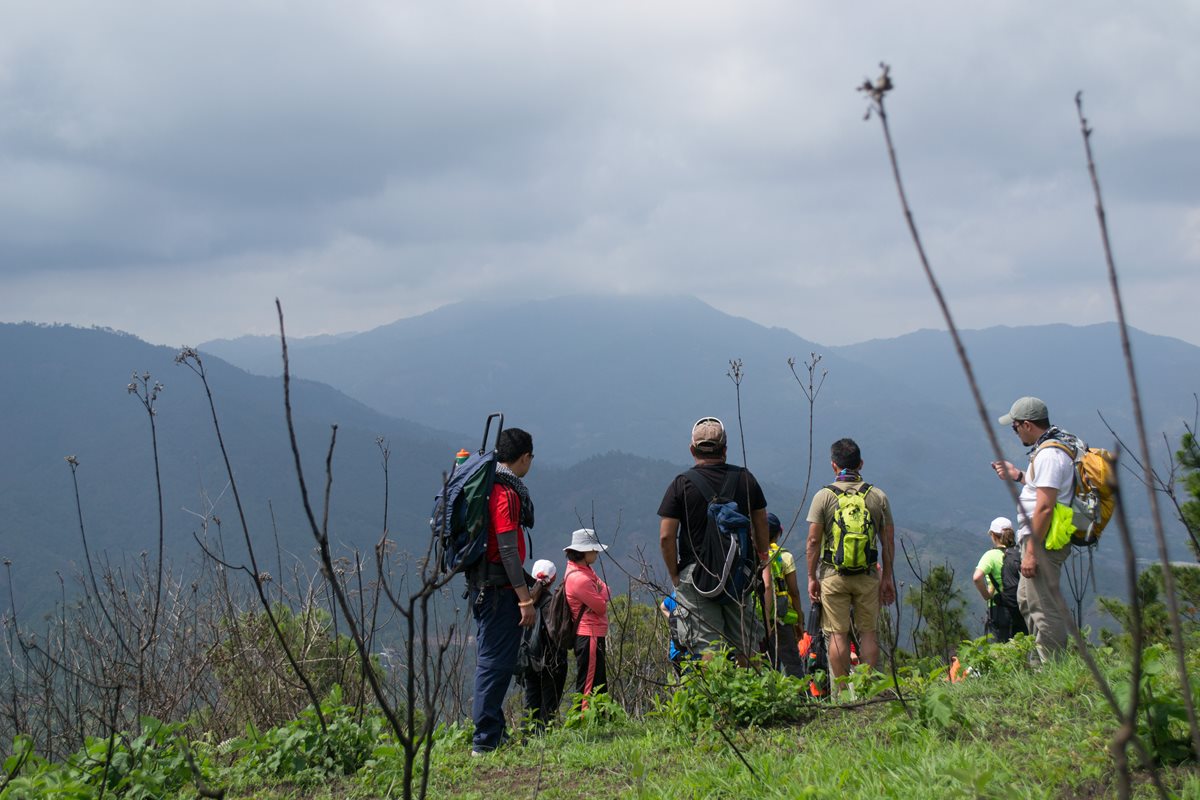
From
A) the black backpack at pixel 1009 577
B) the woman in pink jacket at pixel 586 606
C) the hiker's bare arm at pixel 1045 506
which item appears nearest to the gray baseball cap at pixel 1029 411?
the hiker's bare arm at pixel 1045 506

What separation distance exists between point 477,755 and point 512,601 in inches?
35.2

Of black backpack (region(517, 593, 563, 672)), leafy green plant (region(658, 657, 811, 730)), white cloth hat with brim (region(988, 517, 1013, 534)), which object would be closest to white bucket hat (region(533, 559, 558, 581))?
black backpack (region(517, 593, 563, 672))

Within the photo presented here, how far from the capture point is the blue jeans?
206 inches

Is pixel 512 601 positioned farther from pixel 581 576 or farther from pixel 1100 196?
pixel 1100 196

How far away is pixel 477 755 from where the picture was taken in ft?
16.7

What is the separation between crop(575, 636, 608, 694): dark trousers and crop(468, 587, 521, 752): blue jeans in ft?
3.23

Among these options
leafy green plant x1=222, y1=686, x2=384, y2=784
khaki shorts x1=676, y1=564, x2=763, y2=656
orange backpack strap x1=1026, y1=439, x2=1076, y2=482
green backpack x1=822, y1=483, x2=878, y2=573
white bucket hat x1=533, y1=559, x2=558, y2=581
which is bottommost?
leafy green plant x1=222, y1=686, x2=384, y2=784

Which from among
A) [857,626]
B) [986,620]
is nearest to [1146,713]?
[857,626]

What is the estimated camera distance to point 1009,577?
273 inches

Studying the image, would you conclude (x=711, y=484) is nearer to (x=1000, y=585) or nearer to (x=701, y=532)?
(x=701, y=532)

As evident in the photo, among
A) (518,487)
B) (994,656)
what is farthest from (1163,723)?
(518,487)

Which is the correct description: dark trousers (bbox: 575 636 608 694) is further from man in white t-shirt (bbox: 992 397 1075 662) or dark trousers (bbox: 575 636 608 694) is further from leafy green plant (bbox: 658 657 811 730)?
man in white t-shirt (bbox: 992 397 1075 662)

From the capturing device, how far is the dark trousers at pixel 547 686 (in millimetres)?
6328

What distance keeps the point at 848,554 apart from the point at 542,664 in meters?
2.27
